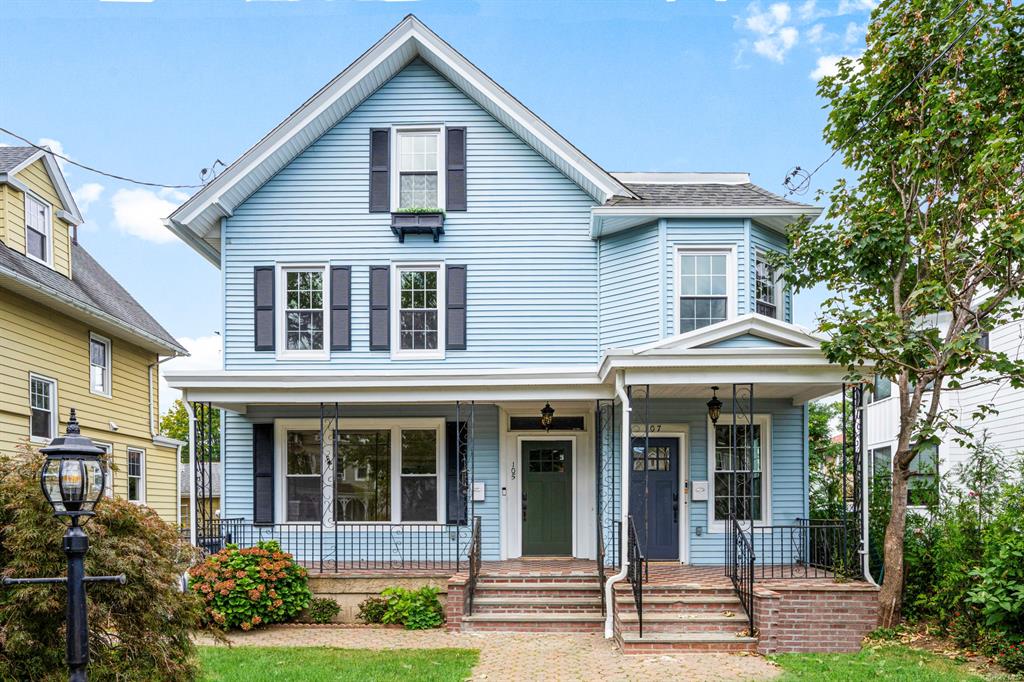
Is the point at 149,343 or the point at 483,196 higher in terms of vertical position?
the point at 483,196

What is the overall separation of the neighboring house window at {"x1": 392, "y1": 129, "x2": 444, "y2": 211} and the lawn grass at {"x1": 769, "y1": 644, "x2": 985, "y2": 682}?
876 centimetres

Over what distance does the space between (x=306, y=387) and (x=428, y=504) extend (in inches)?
114

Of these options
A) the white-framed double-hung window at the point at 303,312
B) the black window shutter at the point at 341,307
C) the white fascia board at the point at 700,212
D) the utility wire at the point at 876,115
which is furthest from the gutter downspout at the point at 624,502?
the white-framed double-hung window at the point at 303,312

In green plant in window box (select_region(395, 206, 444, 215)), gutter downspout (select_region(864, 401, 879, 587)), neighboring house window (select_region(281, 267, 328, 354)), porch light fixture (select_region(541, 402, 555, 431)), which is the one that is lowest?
gutter downspout (select_region(864, 401, 879, 587))

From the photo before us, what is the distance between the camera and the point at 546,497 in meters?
13.1

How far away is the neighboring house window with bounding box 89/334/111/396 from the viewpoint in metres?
16.3

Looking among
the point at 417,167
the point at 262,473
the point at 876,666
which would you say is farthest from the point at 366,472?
the point at 876,666

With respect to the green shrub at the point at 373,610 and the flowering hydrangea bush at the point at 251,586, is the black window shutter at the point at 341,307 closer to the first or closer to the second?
the flowering hydrangea bush at the point at 251,586

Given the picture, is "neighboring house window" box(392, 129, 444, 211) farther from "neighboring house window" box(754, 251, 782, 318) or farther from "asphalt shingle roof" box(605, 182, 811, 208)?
"neighboring house window" box(754, 251, 782, 318)

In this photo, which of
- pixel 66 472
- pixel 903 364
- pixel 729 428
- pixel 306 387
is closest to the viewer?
pixel 66 472

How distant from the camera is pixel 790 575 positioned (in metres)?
10.2

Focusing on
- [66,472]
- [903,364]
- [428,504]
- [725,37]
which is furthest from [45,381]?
[725,37]

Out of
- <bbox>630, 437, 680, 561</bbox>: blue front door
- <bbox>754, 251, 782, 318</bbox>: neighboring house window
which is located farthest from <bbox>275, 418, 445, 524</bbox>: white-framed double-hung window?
<bbox>754, 251, 782, 318</bbox>: neighboring house window

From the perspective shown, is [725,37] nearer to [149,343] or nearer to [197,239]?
[197,239]
